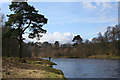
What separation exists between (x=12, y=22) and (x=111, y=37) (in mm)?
63198

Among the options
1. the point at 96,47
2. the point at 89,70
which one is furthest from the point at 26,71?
the point at 96,47

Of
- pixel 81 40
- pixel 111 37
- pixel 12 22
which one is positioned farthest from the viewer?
pixel 81 40

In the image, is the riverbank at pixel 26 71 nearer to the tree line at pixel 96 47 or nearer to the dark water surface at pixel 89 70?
the dark water surface at pixel 89 70

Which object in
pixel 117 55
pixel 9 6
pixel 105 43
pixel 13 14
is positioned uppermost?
pixel 9 6

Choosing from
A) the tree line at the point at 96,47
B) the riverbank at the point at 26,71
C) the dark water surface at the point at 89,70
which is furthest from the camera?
the tree line at the point at 96,47

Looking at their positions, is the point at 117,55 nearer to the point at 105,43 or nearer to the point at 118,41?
the point at 118,41

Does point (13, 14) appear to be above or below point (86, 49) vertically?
above

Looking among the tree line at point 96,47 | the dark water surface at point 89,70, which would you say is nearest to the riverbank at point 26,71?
the dark water surface at point 89,70

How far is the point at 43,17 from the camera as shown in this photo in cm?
3014

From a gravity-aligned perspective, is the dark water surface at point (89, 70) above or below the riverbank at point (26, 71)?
below

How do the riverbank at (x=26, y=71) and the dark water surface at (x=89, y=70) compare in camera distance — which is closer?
the riverbank at (x=26, y=71)

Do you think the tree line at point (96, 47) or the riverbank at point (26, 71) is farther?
the tree line at point (96, 47)

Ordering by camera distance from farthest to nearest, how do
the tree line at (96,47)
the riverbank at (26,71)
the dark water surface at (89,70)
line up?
the tree line at (96,47) → the dark water surface at (89,70) → the riverbank at (26,71)

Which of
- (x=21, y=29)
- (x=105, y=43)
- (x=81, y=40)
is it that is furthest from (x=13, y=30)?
(x=81, y=40)
